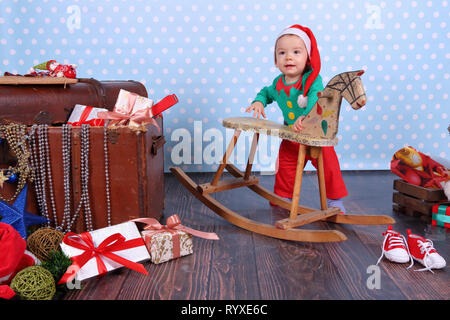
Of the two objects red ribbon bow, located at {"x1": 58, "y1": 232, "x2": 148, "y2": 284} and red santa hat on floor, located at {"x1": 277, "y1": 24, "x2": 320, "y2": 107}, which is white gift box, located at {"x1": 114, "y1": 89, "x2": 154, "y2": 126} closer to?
red ribbon bow, located at {"x1": 58, "y1": 232, "x2": 148, "y2": 284}

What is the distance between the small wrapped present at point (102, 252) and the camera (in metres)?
1.12

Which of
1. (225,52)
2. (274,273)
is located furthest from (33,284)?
(225,52)

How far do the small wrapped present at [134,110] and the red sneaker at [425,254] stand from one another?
2.88ft

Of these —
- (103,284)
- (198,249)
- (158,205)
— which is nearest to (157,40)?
(158,205)

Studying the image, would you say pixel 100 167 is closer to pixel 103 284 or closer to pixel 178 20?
pixel 103 284

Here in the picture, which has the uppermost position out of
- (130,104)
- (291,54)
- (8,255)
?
(291,54)

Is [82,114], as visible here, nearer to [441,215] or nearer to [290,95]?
[290,95]

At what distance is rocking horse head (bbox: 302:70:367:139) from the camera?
127cm

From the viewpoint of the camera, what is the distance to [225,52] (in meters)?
2.38

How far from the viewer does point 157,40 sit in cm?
235

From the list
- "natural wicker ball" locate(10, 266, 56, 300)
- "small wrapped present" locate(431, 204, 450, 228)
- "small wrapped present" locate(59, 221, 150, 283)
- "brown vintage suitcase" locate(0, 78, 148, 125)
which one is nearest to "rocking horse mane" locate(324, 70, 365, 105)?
"small wrapped present" locate(431, 204, 450, 228)

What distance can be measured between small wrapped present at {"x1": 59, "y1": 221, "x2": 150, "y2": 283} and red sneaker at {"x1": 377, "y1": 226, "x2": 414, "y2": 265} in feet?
2.35

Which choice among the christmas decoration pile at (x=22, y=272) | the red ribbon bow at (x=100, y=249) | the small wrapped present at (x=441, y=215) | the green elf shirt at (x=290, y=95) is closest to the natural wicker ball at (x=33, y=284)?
the christmas decoration pile at (x=22, y=272)

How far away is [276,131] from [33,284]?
2.89ft
